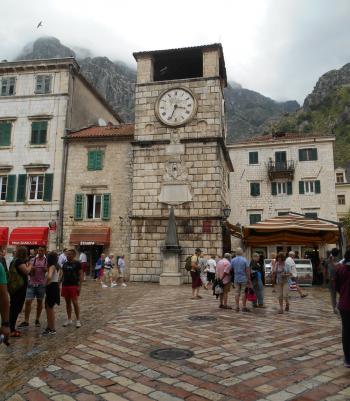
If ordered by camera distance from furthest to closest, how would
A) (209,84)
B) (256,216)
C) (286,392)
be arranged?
(256,216) < (209,84) < (286,392)

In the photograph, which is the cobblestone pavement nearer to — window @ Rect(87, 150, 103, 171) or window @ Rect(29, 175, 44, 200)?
window @ Rect(87, 150, 103, 171)

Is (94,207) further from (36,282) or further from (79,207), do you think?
(36,282)

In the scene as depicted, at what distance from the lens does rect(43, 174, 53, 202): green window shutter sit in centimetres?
2542

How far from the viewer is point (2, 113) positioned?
27297mm

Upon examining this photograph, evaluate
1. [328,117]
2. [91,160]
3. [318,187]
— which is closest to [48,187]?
[91,160]

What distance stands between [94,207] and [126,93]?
71.7 meters

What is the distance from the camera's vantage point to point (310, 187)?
36.4 meters

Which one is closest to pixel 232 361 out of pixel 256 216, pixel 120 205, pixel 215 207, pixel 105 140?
pixel 215 207

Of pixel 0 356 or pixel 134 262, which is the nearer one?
pixel 0 356

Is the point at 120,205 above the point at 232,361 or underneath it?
above

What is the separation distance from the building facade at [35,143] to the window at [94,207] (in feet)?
5.86

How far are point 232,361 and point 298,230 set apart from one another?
13355 mm

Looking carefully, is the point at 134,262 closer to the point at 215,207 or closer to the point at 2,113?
the point at 215,207

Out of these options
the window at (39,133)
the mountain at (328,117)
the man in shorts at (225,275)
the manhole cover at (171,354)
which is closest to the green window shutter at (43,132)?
the window at (39,133)
